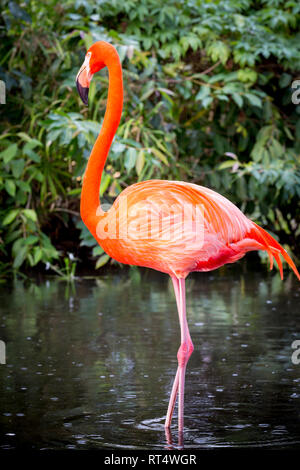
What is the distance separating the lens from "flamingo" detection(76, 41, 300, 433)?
362 centimetres

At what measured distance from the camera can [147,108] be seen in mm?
8508

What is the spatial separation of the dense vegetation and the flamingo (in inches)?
143

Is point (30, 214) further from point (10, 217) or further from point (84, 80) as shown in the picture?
point (84, 80)

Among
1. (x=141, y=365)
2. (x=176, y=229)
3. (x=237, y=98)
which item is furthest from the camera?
→ (x=237, y=98)

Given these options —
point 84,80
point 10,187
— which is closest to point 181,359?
point 84,80

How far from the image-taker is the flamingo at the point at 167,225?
3.62 m

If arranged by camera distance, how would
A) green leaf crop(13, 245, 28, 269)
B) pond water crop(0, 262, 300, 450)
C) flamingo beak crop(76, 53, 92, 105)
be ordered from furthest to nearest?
green leaf crop(13, 245, 28, 269) < flamingo beak crop(76, 53, 92, 105) < pond water crop(0, 262, 300, 450)

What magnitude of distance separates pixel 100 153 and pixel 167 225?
0.48 m

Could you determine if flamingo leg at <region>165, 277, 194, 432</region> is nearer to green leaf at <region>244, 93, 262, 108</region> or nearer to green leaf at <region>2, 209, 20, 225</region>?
green leaf at <region>2, 209, 20, 225</region>

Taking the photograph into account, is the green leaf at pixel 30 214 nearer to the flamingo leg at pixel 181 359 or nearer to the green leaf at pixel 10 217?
the green leaf at pixel 10 217

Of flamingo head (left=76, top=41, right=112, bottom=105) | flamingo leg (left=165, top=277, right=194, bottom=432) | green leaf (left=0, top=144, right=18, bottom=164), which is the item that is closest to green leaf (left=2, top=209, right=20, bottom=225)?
green leaf (left=0, top=144, right=18, bottom=164)

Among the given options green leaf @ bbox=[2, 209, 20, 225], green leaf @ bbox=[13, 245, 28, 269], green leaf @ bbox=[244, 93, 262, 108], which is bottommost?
green leaf @ bbox=[13, 245, 28, 269]

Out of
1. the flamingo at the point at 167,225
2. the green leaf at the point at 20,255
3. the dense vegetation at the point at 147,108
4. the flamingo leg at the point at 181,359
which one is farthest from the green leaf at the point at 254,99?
the flamingo leg at the point at 181,359

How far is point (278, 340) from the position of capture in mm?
5551
